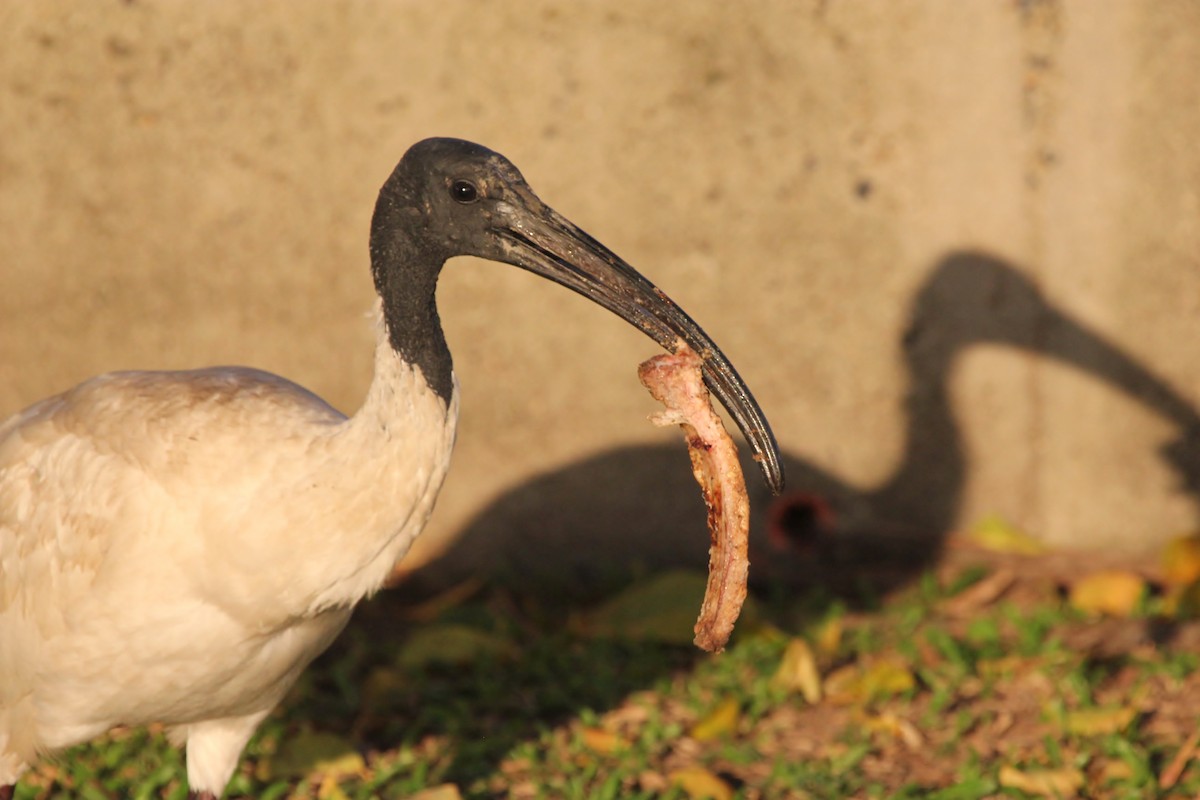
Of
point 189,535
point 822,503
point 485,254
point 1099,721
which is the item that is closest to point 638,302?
point 485,254

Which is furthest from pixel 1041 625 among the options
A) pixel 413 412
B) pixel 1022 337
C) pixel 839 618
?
pixel 413 412

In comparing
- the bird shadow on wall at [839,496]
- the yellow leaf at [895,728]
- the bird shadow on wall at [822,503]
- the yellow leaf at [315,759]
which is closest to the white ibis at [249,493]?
the yellow leaf at [315,759]

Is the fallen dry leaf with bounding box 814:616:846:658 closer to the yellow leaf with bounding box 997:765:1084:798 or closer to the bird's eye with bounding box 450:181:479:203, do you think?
the yellow leaf with bounding box 997:765:1084:798

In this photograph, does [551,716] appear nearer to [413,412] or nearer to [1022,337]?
[413,412]

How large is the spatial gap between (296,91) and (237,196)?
1.57 feet

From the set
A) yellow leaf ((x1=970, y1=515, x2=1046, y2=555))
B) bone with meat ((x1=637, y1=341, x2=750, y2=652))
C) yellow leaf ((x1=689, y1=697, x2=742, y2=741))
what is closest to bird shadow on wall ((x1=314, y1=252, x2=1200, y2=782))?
yellow leaf ((x1=970, y1=515, x2=1046, y2=555))

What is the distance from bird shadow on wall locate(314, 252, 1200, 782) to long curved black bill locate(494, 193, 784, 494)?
262 centimetres

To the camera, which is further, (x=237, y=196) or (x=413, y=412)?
(x=237, y=196)

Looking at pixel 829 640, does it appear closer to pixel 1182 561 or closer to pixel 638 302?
pixel 1182 561

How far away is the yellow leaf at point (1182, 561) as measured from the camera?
221 inches

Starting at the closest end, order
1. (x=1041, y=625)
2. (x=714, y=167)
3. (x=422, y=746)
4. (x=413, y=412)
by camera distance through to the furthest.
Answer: (x=413, y=412) < (x=422, y=746) < (x=1041, y=625) < (x=714, y=167)

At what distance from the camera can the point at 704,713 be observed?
4.86m

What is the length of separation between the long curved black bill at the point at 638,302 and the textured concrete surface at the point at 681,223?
2.53 meters

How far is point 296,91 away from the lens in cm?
550
